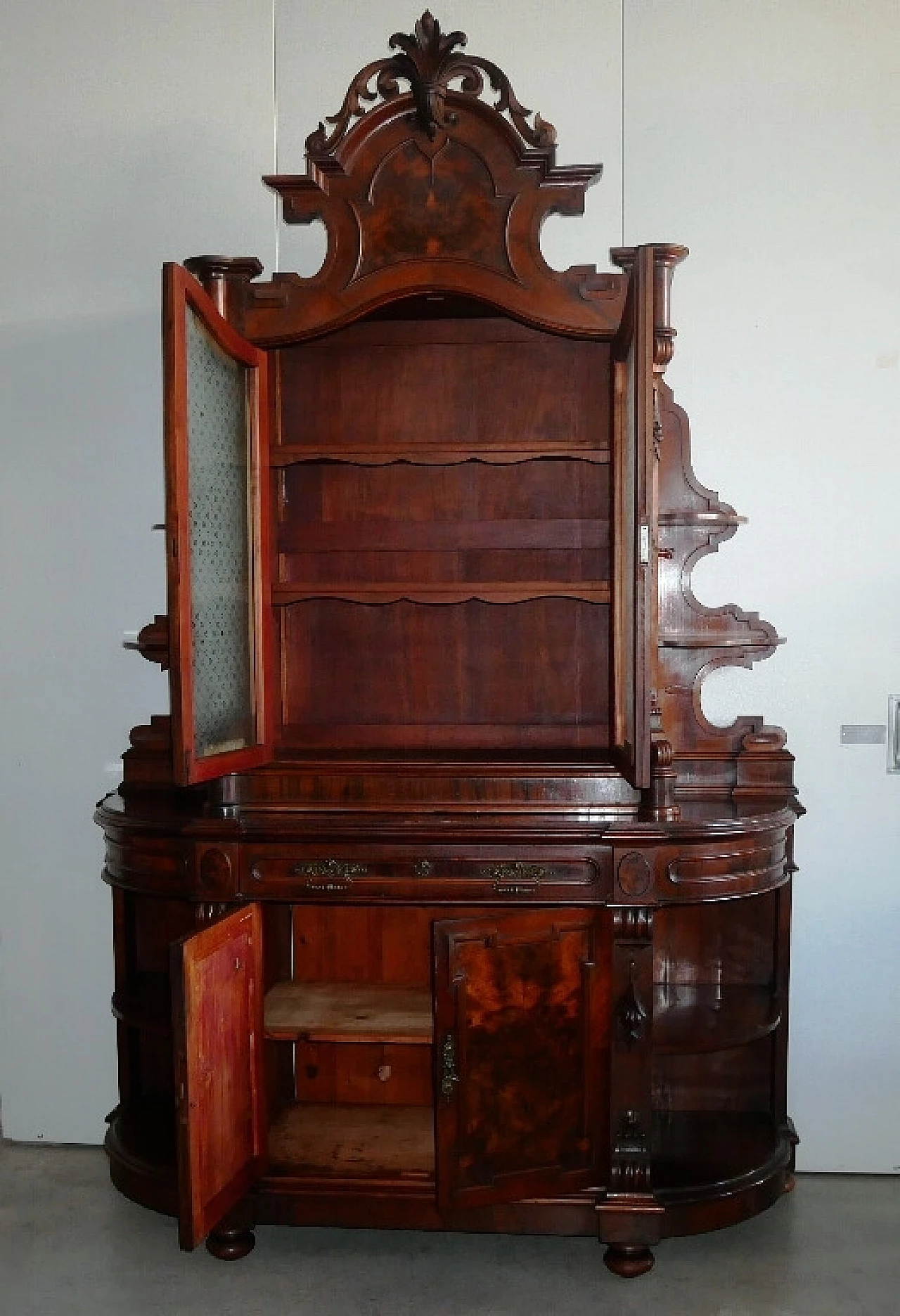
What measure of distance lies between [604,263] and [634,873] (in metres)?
1.67

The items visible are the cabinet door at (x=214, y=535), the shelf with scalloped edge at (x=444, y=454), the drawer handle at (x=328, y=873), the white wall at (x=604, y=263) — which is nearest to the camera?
the cabinet door at (x=214, y=535)

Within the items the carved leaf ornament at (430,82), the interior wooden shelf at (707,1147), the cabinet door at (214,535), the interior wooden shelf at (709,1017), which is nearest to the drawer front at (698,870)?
the interior wooden shelf at (709,1017)

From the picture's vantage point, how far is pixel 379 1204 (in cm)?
292

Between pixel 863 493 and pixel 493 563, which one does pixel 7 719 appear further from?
pixel 863 493

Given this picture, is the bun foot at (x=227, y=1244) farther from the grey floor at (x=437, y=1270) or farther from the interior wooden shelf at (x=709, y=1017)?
the interior wooden shelf at (x=709, y=1017)

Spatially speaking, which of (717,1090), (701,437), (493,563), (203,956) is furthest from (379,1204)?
(701,437)

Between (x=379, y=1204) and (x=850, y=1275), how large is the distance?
1.12 m

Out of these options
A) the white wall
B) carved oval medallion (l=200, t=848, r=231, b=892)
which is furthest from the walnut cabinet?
the white wall

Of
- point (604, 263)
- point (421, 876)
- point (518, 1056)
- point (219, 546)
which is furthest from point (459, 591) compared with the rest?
point (518, 1056)

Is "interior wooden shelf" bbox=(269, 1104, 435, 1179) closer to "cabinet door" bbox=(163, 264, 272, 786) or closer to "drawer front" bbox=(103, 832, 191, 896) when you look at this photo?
"drawer front" bbox=(103, 832, 191, 896)

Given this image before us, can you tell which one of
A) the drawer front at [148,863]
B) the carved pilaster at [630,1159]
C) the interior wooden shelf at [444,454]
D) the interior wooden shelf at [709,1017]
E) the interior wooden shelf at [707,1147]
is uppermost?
the interior wooden shelf at [444,454]

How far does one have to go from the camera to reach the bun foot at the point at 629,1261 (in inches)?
114

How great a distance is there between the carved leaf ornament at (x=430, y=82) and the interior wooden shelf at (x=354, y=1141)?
2402mm

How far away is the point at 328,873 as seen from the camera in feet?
9.50
